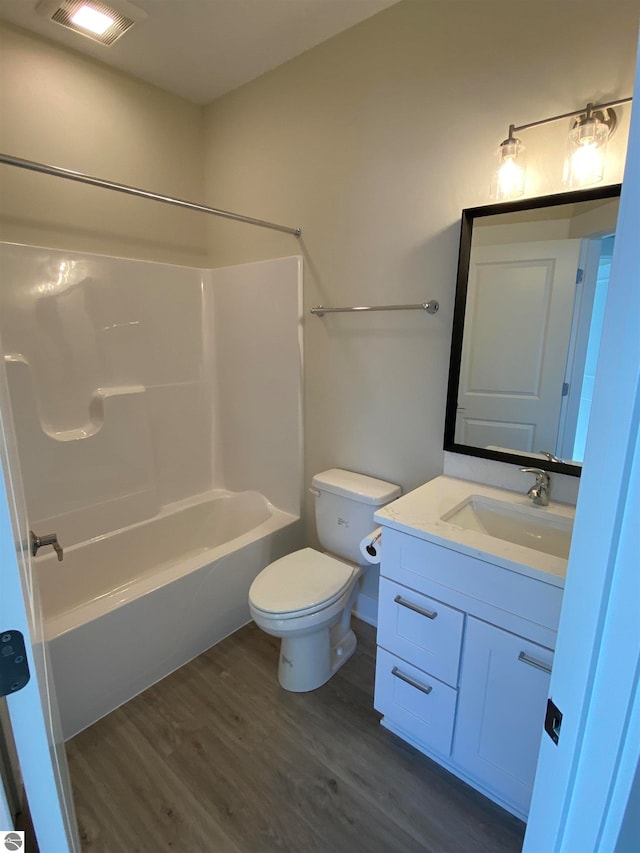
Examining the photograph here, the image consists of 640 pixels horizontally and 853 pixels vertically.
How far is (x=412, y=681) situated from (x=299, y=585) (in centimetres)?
53

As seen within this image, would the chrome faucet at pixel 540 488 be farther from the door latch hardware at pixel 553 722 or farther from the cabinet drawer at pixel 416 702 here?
the door latch hardware at pixel 553 722

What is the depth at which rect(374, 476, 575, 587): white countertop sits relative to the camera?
1150mm

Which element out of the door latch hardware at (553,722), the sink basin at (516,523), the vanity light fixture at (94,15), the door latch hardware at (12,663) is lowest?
the sink basin at (516,523)

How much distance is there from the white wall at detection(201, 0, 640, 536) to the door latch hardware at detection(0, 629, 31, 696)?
61.8 inches

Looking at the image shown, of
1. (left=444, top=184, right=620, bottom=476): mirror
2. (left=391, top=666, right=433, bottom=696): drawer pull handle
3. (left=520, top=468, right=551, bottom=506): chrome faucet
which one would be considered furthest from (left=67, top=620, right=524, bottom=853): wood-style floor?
(left=444, top=184, right=620, bottom=476): mirror

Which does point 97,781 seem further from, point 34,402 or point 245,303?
point 245,303

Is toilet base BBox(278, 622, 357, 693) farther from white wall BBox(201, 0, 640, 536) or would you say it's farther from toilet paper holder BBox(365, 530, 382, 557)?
white wall BBox(201, 0, 640, 536)

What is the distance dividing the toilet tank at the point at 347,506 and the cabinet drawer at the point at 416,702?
525mm

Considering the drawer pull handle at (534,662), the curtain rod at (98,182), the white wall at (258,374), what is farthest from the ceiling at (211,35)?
the drawer pull handle at (534,662)

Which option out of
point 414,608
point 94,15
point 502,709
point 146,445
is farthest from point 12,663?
point 94,15

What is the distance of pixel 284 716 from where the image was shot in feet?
5.52

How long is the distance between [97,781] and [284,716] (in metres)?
0.66

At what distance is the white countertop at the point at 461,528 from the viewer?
115cm

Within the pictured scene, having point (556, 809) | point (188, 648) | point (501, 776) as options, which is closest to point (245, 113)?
point (188, 648)
